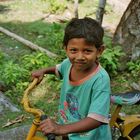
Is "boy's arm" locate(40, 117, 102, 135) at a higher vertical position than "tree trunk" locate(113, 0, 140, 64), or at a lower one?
higher

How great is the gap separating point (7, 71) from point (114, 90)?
5.83 feet

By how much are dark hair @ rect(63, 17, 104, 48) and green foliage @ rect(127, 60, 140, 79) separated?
Result: 3907 millimetres

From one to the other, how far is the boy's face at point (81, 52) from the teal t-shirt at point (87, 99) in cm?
14

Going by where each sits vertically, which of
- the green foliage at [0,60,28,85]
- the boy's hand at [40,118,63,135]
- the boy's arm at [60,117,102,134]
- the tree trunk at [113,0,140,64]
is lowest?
the green foliage at [0,60,28,85]

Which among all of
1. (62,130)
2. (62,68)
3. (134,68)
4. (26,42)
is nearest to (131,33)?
(134,68)

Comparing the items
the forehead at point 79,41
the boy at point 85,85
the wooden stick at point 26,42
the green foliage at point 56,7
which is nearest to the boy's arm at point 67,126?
the boy at point 85,85

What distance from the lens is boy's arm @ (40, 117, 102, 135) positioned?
7.04ft

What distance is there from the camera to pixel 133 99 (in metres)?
3.30

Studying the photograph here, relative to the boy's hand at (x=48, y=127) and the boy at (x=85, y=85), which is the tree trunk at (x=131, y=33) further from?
the boy's hand at (x=48, y=127)

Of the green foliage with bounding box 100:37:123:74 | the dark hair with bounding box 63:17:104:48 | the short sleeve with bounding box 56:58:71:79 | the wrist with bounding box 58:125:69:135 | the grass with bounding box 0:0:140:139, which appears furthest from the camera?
the green foliage with bounding box 100:37:123:74

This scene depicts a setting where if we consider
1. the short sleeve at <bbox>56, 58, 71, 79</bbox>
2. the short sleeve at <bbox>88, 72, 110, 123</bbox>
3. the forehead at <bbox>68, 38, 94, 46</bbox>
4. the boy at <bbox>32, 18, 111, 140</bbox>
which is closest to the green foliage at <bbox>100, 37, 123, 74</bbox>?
the short sleeve at <bbox>56, 58, 71, 79</bbox>

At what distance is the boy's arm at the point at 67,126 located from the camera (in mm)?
2147

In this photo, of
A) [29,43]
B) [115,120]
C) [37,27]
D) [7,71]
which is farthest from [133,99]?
[37,27]

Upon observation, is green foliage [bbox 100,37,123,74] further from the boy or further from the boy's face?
the boy's face
